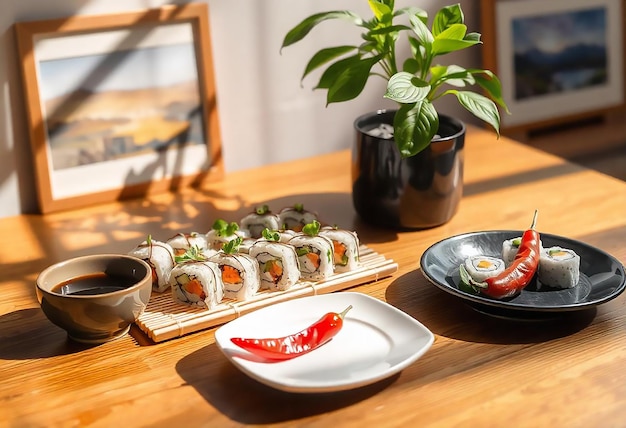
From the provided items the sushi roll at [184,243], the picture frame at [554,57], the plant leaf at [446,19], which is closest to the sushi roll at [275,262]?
the sushi roll at [184,243]

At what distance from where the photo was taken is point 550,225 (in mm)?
1566

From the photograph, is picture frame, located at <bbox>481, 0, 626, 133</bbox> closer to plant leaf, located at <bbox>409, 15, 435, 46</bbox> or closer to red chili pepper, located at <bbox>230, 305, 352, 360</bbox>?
plant leaf, located at <bbox>409, 15, 435, 46</bbox>

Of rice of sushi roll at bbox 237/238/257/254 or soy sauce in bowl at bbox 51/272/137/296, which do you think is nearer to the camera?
soy sauce in bowl at bbox 51/272/137/296

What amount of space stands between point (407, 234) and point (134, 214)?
20.9 inches

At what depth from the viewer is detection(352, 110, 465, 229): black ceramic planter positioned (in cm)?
151

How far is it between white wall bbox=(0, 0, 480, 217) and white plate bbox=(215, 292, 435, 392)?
739 millimetres

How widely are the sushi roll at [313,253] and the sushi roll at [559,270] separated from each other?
31cm

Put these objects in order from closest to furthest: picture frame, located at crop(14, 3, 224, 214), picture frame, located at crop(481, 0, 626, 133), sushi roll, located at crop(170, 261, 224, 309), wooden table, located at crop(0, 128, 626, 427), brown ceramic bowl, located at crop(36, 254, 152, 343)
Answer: wooden table, located at crop(0, 128, 626, 427)
brown ceramic bowl, located at crop(36, 254, 152, 343)
sushi roll, located at crop(170, 261, 224, 309)
picture frame, located at crop(14, 3, 224, 214)
picture frame, located at crop(481, 0, 626, 133)

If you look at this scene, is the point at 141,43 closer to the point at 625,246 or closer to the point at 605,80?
the point at 625,246

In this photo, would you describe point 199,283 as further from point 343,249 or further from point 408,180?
point 408,180

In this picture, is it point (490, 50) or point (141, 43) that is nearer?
point (141, 43)

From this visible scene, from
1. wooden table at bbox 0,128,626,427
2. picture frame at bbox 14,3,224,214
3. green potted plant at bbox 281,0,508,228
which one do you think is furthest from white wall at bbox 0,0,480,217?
green potted plant at bbox 281,0,508,228

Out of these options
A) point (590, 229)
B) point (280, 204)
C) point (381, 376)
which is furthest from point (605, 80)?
point (381, 376)

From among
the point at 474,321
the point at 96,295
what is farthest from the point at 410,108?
the point at 96,295
